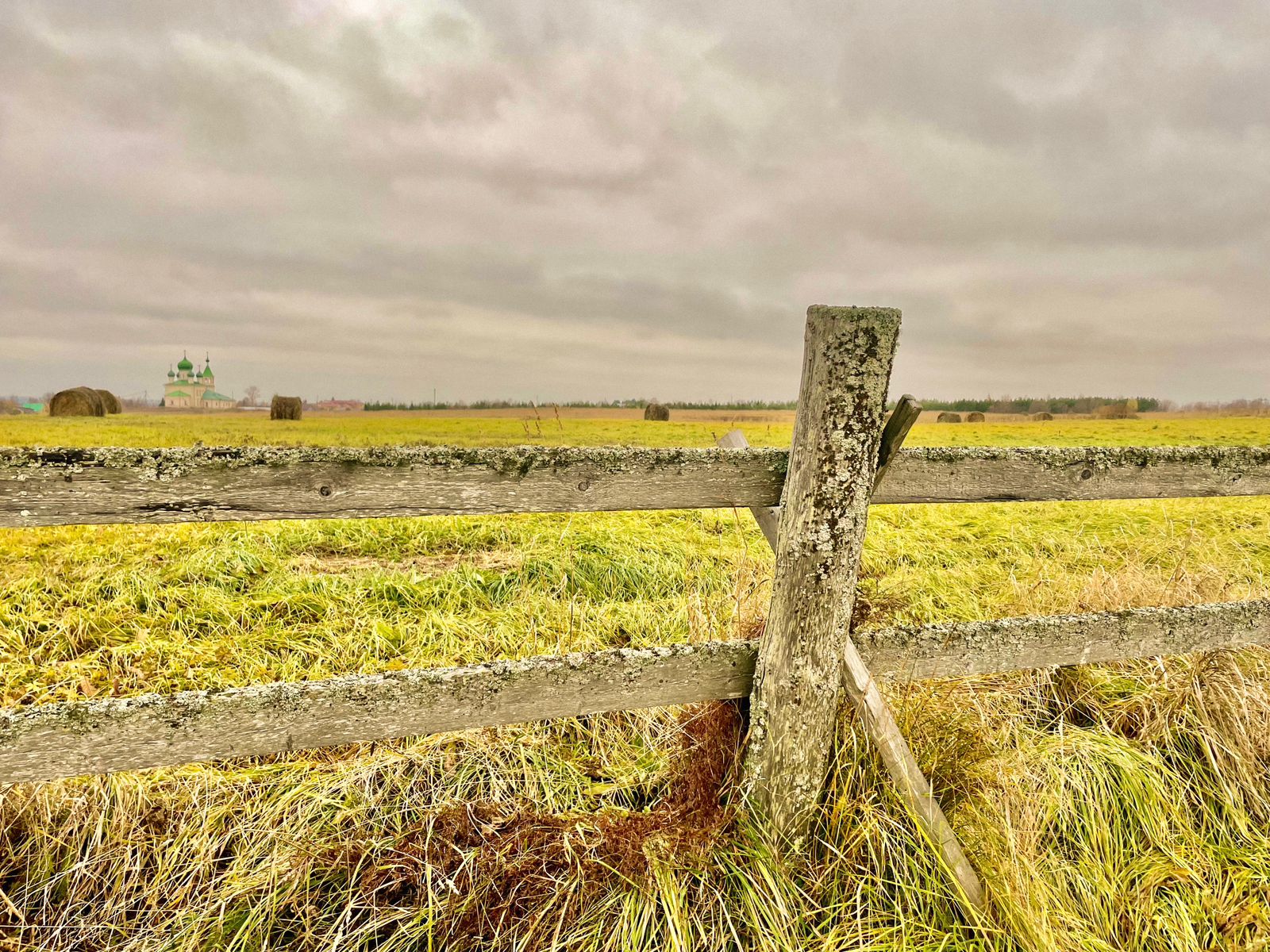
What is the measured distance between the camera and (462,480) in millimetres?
2107

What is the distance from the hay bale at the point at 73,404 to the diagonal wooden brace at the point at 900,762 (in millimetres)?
37225

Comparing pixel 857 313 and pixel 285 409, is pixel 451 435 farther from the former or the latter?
pixel 285 409

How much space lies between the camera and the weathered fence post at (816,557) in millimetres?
2230

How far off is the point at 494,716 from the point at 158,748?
966 millimetres

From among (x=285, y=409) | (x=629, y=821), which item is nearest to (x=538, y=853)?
(x=629, y=821)

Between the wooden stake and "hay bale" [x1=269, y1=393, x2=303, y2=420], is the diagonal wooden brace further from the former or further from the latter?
"hay bale" [x1=269, y1=393, x2=303, y2=420]

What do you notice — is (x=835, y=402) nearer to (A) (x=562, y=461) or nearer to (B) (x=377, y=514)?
(A) (x=562, y=461)

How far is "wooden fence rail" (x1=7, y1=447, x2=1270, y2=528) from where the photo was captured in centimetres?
189

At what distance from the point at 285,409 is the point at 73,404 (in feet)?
31.3

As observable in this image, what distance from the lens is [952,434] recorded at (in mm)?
24375

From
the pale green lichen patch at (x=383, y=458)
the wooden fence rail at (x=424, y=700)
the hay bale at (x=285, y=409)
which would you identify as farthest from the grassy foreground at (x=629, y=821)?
the hay bale at (x=285, y=409)

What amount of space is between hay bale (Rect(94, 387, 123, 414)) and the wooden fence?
3788 centimetres

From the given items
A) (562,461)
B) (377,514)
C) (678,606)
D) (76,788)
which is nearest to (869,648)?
(562,461)

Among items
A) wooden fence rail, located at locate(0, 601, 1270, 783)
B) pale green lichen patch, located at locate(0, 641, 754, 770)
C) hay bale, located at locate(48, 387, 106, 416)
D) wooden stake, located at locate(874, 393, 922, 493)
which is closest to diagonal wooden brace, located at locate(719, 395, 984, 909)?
wooden stake, located at locate(874, 393, 922, 493)
